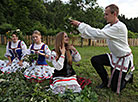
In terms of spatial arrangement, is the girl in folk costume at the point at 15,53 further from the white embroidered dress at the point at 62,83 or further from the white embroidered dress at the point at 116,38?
the white embroidered dress at the point at 116,38

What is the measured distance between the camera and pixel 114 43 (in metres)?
2.71

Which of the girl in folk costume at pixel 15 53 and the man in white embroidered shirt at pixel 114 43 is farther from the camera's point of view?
the girl in folk costume at pixel 15 53

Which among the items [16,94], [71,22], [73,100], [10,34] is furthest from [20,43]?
[73,100]

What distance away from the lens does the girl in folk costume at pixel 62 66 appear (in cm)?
271

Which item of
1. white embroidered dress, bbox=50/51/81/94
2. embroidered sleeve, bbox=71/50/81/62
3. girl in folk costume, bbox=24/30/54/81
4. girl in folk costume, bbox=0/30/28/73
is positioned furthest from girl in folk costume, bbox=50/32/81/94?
girl in folk costume, bbox=0/30/28/73

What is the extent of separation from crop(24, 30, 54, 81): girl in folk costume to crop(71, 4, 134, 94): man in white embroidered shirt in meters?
1.56

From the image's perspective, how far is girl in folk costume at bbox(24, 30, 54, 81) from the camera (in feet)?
12.0

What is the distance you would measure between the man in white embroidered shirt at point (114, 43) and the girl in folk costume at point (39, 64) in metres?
1.56

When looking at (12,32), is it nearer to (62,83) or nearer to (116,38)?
(62,83)

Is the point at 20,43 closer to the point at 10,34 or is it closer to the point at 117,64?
the point at 10,34

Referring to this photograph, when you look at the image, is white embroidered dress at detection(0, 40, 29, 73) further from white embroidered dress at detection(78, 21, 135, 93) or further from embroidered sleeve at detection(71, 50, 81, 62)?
white embroidered dress at detection(78, 21, 135, 93)

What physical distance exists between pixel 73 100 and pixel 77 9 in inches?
497

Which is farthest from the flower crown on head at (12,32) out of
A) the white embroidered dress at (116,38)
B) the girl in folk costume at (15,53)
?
the white embroidered dress at (116,38)

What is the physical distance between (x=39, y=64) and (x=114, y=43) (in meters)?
2.36
